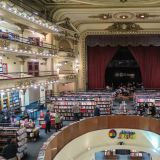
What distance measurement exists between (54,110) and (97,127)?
3.97m

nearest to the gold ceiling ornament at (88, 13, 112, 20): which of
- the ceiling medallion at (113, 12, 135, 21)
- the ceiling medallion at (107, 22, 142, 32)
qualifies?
the ceiling medallion at (113, 12, 135, 21)

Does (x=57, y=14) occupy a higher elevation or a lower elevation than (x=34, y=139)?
higher

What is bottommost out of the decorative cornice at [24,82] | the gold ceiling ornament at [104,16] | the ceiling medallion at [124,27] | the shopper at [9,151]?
the shopper at [9,151]

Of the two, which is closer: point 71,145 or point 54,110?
point 71,145

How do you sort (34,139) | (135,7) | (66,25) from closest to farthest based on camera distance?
1. (34,139)
2. (135,7)
3. (66,25)

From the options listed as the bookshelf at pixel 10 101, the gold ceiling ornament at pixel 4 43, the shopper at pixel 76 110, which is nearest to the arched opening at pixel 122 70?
the bookshelf at pixel 10 101

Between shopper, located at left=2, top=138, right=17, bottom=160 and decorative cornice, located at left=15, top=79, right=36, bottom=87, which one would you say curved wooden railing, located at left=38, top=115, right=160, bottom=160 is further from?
decorative cornice, located at left=15, top=79, right=36, bottom=87

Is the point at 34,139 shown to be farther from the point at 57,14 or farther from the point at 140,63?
the point at 140,63

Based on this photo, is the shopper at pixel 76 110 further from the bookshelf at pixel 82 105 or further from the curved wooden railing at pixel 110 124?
the curved wooden railing at pixel 110 124

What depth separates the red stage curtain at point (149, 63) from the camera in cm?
2427

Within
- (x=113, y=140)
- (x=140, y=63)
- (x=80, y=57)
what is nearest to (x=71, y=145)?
(x=113, y=140)

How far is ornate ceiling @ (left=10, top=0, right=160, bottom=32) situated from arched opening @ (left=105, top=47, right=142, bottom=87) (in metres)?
4.43

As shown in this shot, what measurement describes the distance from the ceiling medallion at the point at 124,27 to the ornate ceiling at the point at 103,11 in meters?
0.26

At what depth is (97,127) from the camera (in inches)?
514
